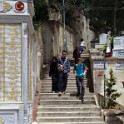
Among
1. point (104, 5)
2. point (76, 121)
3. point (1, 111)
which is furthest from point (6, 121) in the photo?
point (104, 5)

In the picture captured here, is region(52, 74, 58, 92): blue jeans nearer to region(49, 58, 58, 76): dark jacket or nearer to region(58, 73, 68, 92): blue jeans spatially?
region(49, 58, 58, 76): dark jacket

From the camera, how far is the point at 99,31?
43062 millimetres

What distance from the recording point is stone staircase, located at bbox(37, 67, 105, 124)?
15.2 metres

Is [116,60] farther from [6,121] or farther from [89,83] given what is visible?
[6,121]

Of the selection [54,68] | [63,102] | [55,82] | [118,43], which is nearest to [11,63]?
[63,102]

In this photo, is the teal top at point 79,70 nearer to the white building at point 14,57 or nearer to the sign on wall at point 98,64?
the sign on wall at point 98,64

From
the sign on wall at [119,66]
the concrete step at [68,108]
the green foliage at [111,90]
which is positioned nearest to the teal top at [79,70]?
the concrete step at [68,108]

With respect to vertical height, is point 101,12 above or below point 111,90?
above

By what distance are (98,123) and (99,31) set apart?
2844 cm

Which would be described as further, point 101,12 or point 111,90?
point 101,12

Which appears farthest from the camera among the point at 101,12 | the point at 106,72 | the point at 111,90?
the point at 101,12

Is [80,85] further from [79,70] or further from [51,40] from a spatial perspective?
[51,40]

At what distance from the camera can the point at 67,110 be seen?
52.1 feet

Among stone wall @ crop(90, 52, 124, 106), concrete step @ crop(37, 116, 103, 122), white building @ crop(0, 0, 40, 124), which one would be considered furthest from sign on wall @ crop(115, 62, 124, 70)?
white building @ crop(0, 0, 40, 124)
